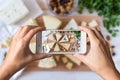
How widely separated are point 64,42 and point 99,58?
0.42 ft

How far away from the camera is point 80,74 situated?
118 centimetres

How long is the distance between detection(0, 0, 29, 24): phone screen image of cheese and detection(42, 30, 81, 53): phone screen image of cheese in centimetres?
31

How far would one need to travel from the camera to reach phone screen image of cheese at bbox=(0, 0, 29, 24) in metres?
1.15

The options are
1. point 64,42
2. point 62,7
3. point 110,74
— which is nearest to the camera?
point 110,74

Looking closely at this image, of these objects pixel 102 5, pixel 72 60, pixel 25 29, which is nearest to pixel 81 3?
pixel 102 5

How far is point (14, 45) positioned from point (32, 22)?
1.29ft

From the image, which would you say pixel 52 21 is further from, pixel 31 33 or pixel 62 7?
pixel 31 33

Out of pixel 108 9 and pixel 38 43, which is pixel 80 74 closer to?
pixel 108 9

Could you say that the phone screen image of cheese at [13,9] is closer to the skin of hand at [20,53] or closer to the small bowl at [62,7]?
the small bowl at [62,7]

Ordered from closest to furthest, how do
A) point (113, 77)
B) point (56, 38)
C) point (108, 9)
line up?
1. point (113, 77)
2. point (56, 38)
3. point (108, 9)

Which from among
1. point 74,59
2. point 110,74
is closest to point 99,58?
point 110,74

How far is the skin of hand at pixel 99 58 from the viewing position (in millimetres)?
732

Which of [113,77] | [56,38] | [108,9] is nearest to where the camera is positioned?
[113,77]

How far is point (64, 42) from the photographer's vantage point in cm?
85
